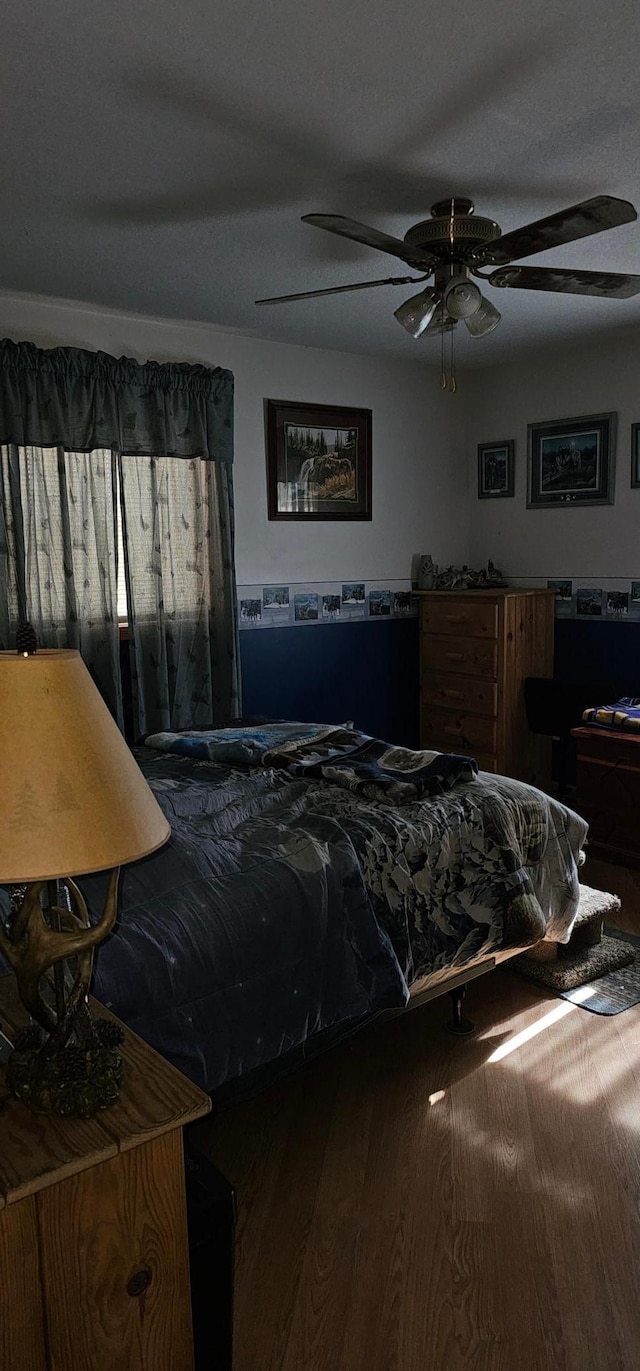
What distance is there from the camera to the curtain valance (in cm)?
371

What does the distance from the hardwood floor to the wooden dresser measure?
82.5 inches

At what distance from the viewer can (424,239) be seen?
2832 millimetres

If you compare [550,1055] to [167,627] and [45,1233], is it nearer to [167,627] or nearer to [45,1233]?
[45,1233]

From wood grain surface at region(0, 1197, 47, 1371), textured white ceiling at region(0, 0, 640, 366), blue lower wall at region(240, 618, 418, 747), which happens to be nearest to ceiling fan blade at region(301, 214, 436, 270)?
textured white ceiling at region(0, 0, 640, 366)

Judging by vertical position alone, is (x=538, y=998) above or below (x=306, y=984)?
below

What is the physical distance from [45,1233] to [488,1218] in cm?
122

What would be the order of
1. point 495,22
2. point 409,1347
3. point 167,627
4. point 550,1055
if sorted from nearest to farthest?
point 409,1347
point 495,22
point 550,1055
point 167,627

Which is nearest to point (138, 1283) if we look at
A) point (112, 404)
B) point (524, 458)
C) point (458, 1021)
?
point (458, 1021)

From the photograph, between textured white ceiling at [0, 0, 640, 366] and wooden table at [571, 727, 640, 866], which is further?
wooden table at [571, 727, 640, 866]

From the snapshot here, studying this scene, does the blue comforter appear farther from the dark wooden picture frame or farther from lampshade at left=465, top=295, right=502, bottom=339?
the dark wooden picture frame

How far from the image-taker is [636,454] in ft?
14.9

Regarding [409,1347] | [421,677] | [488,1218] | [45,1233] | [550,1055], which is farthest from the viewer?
[421,677]

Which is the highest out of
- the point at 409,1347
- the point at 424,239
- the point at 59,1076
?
the point at 424,239

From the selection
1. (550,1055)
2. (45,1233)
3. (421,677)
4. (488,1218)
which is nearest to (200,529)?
(421,677)
